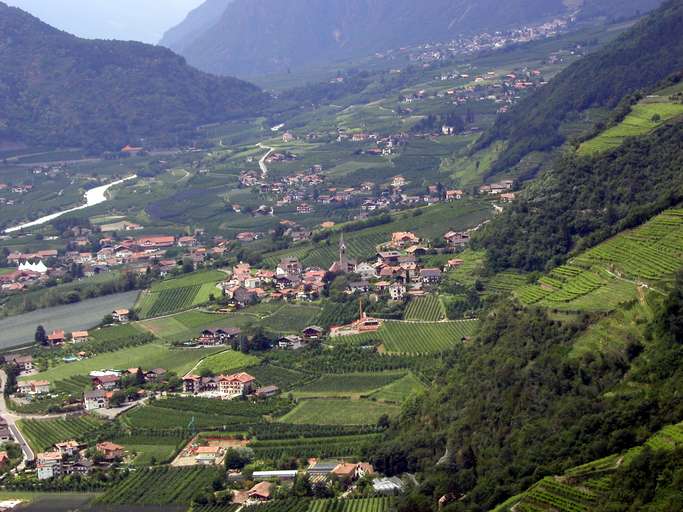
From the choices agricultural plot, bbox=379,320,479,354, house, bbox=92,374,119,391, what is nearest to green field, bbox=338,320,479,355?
agricultural plot, bbox=379,320,479,354

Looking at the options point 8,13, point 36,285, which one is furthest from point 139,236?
point 8,13

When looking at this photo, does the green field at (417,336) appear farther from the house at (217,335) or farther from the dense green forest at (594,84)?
the dense green forest at (594,84)

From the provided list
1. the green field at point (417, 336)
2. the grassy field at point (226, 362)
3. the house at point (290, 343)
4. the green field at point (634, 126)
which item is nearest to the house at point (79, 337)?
the grassy field at point (226, 362)

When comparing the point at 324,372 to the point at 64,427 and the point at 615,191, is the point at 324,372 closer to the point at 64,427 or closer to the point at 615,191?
the point at 64,427

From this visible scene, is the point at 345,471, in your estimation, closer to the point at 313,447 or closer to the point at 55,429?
the point at 313,447

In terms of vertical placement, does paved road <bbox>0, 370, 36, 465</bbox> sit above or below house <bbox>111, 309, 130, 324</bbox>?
below

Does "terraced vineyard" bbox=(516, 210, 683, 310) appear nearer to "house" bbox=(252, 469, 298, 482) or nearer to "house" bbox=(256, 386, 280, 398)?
"house" bbox=(256, 386, 280, 398)

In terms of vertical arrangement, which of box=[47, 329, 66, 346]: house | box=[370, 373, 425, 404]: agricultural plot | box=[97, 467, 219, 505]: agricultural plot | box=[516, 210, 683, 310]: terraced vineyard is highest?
box=[516, 210, 683, 310]: terraced vineyard
